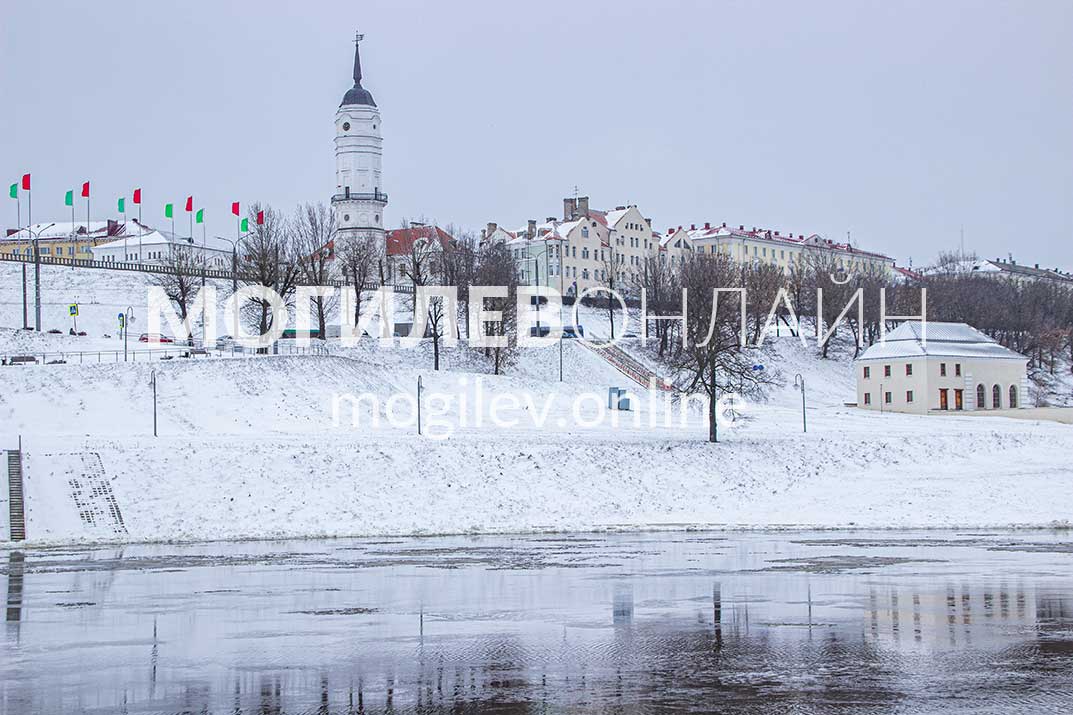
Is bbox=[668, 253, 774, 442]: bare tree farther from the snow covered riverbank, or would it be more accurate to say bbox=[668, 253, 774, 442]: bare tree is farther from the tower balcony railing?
the tower balcony railing

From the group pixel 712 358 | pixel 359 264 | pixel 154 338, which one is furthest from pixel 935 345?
pixel 154 338

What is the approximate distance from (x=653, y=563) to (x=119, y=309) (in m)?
90.5

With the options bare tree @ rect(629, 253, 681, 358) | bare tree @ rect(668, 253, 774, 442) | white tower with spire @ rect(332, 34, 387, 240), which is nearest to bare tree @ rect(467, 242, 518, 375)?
bare tree @ rect(668, 253, 774, 442)

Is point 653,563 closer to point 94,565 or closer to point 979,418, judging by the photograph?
point 94,565

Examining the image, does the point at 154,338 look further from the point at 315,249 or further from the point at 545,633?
the point at 545,633

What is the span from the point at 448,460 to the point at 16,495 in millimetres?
17778

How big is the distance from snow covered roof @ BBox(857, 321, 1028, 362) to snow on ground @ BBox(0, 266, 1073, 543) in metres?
12.8

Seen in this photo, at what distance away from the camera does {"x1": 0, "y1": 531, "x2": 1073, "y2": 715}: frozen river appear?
16.7 metres

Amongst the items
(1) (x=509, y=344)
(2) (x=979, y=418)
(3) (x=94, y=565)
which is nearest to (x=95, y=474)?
(3) (x=94, y=565)

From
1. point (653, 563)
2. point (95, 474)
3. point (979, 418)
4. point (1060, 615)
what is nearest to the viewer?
point (1060, 615)

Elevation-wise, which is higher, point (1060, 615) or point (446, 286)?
point (446, 286)

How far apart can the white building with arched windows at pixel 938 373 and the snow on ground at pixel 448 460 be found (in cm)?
1142

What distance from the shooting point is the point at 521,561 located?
1391 inches

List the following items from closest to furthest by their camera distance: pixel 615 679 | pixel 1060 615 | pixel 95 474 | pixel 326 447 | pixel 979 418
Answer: pixel 615 679, pixel 1060 615, pixel 95 474, pixel 326 447, pixel 979 418
